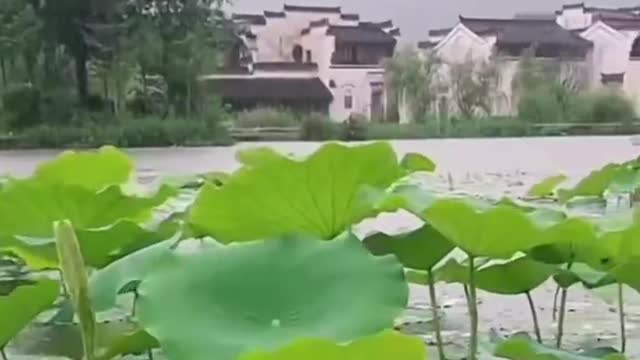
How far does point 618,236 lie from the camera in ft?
1.43

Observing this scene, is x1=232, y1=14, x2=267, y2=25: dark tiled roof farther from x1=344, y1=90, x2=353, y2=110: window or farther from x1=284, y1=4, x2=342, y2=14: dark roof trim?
x1=344, y1=90, x2=353, y2=110: window

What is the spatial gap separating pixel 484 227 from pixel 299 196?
0.06 meters

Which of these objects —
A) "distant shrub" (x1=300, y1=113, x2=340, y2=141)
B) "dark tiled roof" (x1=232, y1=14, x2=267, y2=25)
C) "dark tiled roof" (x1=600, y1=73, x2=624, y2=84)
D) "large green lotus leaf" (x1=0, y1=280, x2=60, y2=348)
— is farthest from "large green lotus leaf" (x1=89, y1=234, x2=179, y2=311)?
"dark tiled roof" (x1=232, y1=14, x2=267, y2=25)

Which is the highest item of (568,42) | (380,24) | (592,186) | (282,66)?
(592,186)

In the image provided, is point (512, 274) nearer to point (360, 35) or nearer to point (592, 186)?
point (592, 186)

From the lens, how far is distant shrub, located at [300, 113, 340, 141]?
7.38 meters

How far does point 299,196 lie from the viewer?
39cm

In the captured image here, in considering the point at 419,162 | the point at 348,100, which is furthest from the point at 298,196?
the point at 348,100

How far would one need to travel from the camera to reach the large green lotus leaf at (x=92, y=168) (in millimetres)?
567

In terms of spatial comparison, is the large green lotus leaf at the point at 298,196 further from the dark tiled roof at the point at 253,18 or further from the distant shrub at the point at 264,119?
the dark tiled roof at the point at 253,18

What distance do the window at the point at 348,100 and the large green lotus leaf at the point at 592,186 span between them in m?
8.04

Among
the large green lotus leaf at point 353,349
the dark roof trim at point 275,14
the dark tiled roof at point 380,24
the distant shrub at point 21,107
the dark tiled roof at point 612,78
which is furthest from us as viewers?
the dark roof trim at point 275,14

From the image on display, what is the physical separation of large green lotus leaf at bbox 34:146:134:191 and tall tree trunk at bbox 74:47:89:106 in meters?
7.49

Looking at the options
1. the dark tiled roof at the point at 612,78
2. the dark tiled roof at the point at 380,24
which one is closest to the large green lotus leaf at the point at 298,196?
the dark tiled roof at the point at 612,78
